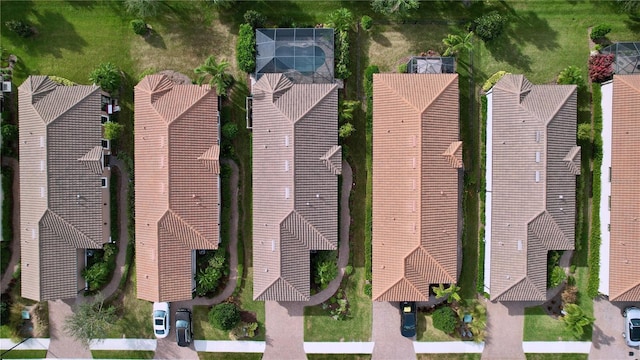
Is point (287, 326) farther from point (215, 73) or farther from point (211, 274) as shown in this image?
point (215, 73)

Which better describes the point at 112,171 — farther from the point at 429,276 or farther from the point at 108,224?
the point at 429,276

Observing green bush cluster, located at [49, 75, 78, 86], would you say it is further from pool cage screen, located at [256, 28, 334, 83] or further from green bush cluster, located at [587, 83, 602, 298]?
green bush cluster, located at [587, 83, 602, 298]

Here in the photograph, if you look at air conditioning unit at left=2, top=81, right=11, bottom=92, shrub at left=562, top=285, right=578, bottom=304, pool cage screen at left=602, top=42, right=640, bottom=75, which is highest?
pool cage screen at left=602, top=42, right=640, bottom=75

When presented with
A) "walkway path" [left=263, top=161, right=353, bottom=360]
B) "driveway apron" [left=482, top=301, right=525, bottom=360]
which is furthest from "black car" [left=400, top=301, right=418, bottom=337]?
"driveway apron" [left=482, top=301, right=525, bottom=360]

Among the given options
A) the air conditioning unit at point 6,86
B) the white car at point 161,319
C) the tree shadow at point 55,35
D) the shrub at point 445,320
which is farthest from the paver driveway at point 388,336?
the air conditioning unit at point 6,86

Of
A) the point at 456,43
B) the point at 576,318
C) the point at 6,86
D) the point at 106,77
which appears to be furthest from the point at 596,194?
the point at 6,86

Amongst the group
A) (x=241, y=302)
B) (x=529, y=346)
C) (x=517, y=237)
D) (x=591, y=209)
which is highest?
(x=591, y=209)

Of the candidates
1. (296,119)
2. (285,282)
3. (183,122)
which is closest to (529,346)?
(285,282)
